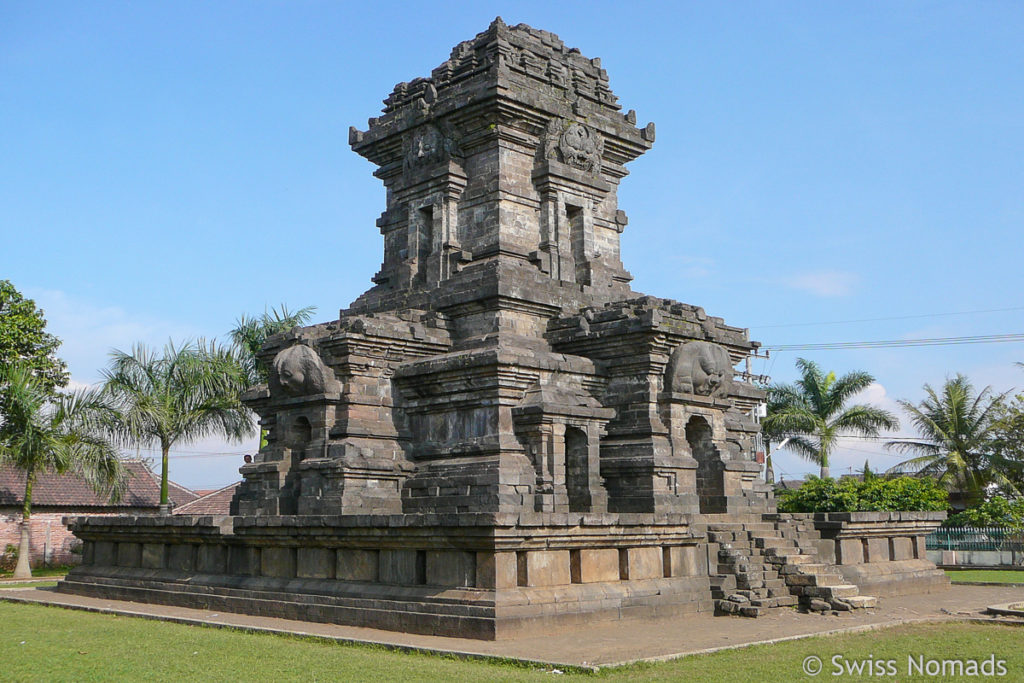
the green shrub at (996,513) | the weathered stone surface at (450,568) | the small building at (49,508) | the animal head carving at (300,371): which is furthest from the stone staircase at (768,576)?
the small building at (49,508)

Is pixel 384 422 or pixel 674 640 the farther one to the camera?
pixel 384 422

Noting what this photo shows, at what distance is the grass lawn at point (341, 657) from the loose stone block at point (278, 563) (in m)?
1.94

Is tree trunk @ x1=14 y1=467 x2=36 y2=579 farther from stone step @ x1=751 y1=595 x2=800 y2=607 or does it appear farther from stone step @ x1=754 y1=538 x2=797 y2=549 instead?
stone step @ x1=751 y1=595 x2=800 y2=607

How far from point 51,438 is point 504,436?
15746 millimetres

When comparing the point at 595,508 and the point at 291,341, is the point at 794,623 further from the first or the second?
the point at 291,341

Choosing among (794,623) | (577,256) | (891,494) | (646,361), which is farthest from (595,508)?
(891,494)

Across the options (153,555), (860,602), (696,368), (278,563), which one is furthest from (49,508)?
(860,602)

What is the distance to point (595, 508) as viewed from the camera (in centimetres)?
1700

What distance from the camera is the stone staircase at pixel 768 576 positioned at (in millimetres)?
15375

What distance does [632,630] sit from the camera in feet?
43.4

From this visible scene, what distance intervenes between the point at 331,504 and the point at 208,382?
597 inches

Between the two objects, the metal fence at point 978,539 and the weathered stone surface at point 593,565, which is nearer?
the weathered stone surface at point 593,565

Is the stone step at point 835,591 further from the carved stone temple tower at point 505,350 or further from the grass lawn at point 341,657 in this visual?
the carved stone temple tower at point 505,350

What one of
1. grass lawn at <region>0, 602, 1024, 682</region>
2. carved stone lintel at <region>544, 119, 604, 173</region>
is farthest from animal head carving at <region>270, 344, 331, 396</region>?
carved stone lintel at <region>544, 119, 604, 173</region>
